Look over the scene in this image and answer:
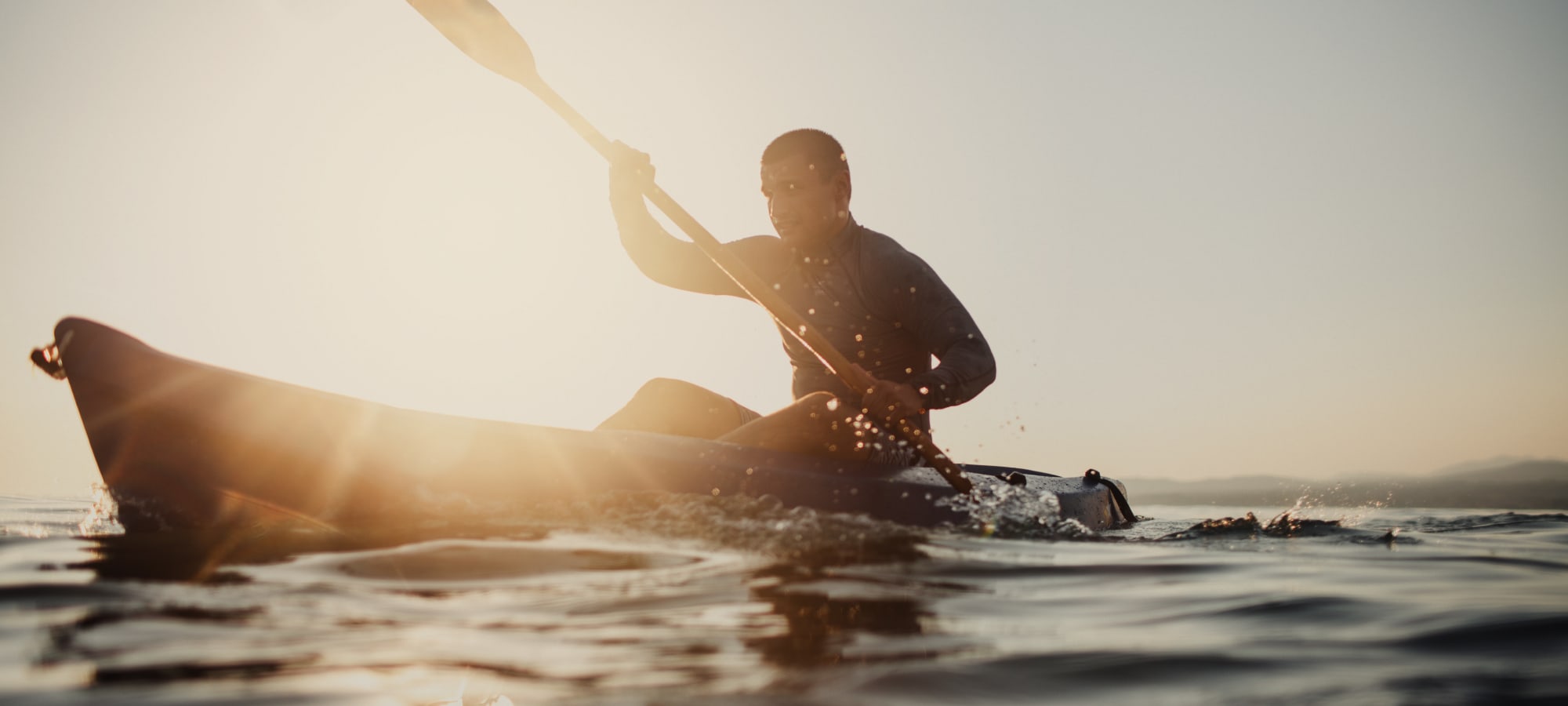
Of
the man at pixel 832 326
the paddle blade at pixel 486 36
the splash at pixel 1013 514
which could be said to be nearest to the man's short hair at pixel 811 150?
the man at pixel 832 326

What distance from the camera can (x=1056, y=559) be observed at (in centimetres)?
259

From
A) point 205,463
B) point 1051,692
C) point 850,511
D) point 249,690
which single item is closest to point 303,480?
point 205,463

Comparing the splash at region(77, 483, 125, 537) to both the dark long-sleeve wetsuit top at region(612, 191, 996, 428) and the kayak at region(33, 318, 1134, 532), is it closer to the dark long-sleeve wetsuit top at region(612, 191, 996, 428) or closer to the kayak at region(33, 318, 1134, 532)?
the kayak at region(33, 318, 1134, 532)

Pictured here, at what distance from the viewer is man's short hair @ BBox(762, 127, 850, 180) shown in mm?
4246

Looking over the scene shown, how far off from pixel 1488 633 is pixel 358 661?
1.71 metres

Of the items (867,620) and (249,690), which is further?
(867,620)

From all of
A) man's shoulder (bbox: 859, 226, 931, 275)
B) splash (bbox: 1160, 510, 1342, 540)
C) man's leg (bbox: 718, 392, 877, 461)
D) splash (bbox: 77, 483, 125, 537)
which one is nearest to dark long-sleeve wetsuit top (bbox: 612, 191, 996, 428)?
man's shoulder (bbox: 859, 226, 931, 275)

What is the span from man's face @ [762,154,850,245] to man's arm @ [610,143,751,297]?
1.17 feet

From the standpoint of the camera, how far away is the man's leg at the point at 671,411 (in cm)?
395

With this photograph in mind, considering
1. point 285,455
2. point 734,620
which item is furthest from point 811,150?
point 734,620

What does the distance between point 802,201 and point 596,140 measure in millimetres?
1040

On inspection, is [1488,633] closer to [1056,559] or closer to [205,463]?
[1056,559]

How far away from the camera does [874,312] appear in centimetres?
411

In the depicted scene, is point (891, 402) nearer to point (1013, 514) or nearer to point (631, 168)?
point (1013, 514)
